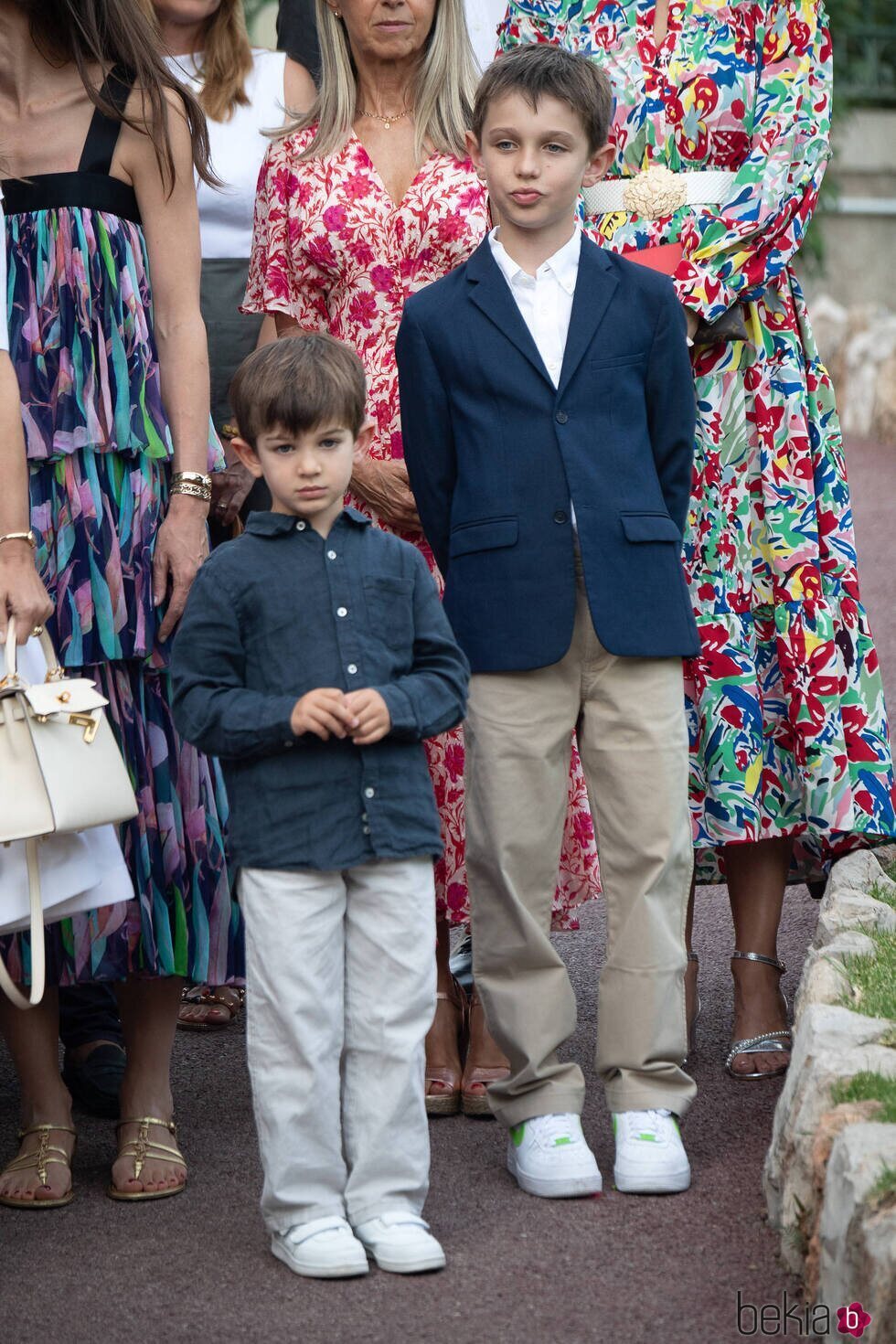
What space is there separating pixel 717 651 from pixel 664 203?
886 millimetres

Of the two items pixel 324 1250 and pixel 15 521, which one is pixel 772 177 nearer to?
pixel 15 521

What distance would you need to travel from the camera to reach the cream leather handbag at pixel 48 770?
2986mm

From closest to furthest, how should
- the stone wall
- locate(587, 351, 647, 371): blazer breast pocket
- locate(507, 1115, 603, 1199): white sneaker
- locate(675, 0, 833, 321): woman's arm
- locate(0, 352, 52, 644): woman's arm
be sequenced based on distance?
1. the stone wall
2. locate(0, 352, 52, 644): woman's arm
3. locate(507, 1115, 603, 1199): white sneaker
4. locate(587, 351, 647, 371): blazer breast pocket
5. locate(675, 0, 833, 321): woman's arm

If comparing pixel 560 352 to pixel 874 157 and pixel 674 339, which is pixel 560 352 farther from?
pixel 874 157

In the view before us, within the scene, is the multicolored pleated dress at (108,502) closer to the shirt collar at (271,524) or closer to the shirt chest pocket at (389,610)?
the shirt collar at (271,524)

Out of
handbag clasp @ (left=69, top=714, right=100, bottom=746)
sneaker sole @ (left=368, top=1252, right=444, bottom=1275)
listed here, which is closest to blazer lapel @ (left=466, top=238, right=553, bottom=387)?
handbag clasp @ (left=69, top=714, right=100, bottom=746)

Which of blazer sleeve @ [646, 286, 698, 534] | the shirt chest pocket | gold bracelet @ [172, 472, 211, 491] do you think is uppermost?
blazer sleeve @ [646, 286, 698, 534]

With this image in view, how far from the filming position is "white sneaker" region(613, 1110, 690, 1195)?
3.27 meters

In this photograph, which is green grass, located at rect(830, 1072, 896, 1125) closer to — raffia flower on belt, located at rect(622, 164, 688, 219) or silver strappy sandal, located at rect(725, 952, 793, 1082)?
silver strappy sandal, located at rect(725, 952, 793, 1082)

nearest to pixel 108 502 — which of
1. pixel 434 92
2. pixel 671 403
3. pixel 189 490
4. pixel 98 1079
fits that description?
pixel 189 490

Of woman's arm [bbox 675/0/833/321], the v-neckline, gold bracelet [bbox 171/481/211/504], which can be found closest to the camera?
gold bracelet [bbox 171/481/211/504]

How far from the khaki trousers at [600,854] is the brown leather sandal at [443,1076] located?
1.21 feet

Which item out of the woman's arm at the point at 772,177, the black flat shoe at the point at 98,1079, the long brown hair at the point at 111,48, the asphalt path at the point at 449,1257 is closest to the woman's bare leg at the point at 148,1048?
the asphalt path at the point at 449,1257

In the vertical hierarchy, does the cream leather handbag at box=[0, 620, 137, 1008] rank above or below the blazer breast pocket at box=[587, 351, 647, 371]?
below
